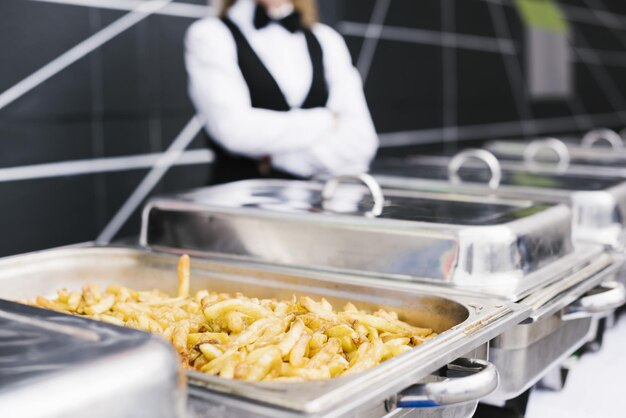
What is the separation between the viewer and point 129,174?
9.71ft

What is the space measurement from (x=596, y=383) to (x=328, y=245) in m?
0.63

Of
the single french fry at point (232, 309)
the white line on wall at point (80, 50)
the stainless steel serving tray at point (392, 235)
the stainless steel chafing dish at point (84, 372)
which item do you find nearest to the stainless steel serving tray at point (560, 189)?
the stainless steel serving tray at point (392, 235)

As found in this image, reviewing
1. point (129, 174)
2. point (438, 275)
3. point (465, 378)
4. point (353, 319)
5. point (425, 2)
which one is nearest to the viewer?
point (465, 378)

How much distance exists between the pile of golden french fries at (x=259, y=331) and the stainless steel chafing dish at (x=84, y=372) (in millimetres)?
226

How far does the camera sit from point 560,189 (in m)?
2.10

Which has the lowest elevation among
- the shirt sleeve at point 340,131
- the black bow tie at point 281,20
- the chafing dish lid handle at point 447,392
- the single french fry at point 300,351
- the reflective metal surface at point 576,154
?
the chafing dish lid handle at point 447,392

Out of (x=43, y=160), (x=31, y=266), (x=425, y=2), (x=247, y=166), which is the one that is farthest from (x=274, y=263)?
(x=425, y=2)

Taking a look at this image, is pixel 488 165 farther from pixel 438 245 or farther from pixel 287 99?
pixel 438 245

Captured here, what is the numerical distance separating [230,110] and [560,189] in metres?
0.95

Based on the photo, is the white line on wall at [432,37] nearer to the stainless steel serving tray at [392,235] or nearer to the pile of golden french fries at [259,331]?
the stainless steel serving tray at [392,235]

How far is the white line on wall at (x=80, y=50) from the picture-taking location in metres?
2.56

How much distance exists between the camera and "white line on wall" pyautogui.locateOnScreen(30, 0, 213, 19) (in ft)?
9.01

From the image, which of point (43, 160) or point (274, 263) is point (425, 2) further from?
point (274, 263)

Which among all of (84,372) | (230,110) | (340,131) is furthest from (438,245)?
(340,131)
